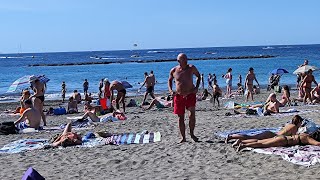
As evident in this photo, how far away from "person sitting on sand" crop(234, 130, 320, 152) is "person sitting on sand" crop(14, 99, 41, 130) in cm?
546

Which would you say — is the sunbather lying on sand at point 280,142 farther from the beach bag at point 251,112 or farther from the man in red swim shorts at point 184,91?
the beach bag at point 251,112

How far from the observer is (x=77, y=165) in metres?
7.20

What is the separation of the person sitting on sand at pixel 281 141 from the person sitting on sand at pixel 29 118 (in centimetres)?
546

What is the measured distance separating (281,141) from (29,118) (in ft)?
20.2

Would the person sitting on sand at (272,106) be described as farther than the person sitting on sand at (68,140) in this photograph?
Yes

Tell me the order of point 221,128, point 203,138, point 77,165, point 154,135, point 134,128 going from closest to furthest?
point 77,165 < point 203,138 < point 154,135 < point 221,128 < point 134,128

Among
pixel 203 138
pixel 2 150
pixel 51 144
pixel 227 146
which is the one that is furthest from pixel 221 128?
pixel 2 150

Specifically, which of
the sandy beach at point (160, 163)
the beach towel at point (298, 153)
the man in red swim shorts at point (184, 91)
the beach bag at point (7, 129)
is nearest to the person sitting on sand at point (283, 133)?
the sandy beach at point (160, 163)

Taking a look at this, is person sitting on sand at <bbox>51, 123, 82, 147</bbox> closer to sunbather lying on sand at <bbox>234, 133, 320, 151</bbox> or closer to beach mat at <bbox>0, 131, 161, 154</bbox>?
beach mat at <bbox>0, 131, 161, 154</bbox>

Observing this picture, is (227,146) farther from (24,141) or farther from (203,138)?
(24,141)

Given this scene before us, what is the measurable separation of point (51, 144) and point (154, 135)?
6.24 feet

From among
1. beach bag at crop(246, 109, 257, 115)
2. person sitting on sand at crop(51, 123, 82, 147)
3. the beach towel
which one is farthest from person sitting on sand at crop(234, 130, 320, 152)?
beach bag at crop(246, 109, 257, 115)

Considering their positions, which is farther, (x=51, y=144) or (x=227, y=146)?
(x=51, y=144)

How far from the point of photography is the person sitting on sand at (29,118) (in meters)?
11.1
